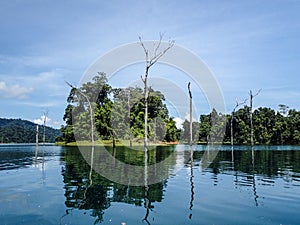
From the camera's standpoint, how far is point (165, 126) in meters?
97.5

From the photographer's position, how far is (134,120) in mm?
84312

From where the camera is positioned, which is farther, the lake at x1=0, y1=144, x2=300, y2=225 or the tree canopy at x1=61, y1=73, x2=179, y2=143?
the tree canopy at x1=61, y1=73, x2=179, y2=143

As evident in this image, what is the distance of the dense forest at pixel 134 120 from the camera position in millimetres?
81562

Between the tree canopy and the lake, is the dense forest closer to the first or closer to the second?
the tree canopy

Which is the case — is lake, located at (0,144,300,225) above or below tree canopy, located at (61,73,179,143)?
below

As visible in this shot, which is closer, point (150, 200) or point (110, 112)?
point (150, 200)

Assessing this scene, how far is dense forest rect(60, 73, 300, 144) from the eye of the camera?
8156 centimetres

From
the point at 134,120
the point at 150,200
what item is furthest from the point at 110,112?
the point at 150,200

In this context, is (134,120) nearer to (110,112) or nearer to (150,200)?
(110,112)

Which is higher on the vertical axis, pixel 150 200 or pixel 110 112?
pixel 110 112

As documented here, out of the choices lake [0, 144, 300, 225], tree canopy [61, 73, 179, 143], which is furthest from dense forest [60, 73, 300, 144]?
lake [0, 144, 300, 225]

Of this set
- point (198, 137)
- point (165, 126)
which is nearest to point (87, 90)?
point (165, 126)

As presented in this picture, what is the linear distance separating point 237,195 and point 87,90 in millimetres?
73228

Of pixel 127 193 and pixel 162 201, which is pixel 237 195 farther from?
pixel 127 193
